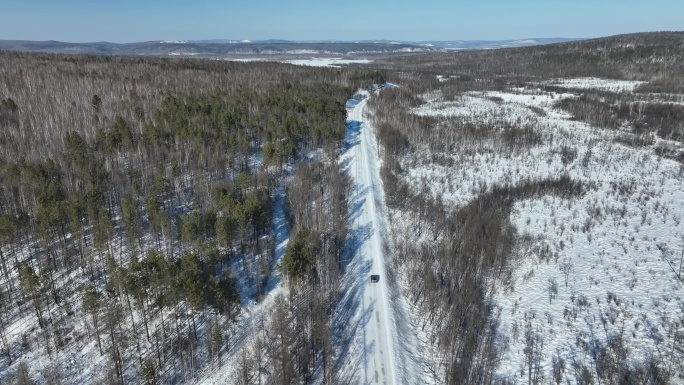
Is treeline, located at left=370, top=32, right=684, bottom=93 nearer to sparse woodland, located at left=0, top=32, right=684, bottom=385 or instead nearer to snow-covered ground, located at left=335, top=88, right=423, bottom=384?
sparse woodland, located at left=0, top=32, right=684, bottom=385

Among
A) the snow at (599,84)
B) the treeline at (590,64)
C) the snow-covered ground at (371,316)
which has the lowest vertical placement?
the snow-covered ground at (371,316)

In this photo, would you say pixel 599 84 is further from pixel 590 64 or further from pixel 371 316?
pixel 371 316

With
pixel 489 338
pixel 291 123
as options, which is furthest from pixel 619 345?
pixel 291 123

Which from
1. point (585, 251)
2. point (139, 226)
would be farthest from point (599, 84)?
point (139, 226)

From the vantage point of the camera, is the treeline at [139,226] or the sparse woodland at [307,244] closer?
the sparse woodland at [307,244]

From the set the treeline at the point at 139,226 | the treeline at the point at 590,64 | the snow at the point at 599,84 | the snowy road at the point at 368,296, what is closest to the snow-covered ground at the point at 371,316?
the snowy road at the point at 368,296

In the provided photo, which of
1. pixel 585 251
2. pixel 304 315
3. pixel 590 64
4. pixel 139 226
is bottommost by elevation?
pixel 304 315

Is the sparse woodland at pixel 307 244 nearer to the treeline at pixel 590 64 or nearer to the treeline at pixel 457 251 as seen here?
the treeline at pixel 457 251

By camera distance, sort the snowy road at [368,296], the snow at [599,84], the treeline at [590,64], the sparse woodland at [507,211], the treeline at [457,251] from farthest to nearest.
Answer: the treeline at [590,64]
the snow at [599,84]
the treeline at [457,251]
the sparse woodland at [507,211]
the snowy road at [368,296]
